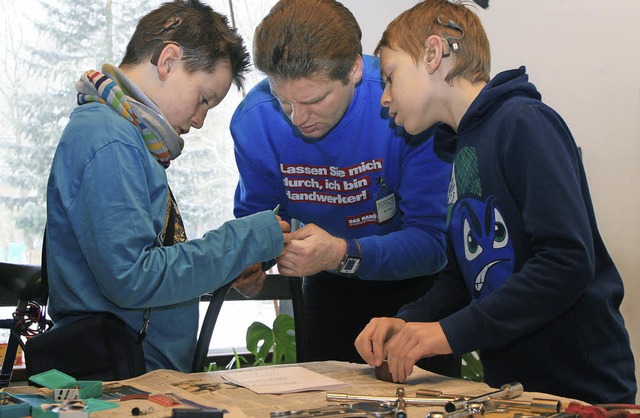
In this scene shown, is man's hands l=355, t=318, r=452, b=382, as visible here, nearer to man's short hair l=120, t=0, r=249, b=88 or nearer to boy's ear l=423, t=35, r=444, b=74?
boy's ear l=423, t=35, r=444, b=74

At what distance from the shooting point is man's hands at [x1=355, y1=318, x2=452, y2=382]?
4.34 feet

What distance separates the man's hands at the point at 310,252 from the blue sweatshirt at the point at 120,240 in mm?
267

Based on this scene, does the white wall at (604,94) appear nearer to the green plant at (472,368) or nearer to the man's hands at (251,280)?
the green plant at (472,368)

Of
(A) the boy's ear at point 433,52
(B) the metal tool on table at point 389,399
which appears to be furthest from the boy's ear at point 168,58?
(B) the metal tool on table at point 389,399

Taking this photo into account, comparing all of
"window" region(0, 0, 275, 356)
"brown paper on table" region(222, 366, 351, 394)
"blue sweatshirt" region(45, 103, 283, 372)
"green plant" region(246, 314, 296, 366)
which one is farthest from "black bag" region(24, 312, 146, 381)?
"window" region(0, 0, 275, 356)

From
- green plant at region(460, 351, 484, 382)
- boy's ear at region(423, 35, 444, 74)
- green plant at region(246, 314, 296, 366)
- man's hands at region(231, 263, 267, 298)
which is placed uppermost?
boy's ear at region(423, 35, 444, 74)

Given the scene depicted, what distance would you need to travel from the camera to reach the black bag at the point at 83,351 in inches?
54.5

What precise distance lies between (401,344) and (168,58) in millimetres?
770

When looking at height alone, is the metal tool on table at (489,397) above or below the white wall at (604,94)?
below

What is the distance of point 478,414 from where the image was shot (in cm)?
105

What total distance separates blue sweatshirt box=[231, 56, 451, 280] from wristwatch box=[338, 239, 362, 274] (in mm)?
14

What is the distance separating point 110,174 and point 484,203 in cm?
68

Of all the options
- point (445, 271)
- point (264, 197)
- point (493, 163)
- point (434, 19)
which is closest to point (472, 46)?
point (434, 19)

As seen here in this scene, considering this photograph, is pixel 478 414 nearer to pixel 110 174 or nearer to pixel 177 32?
pixel 110 174
